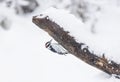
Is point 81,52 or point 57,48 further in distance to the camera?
point 57,48

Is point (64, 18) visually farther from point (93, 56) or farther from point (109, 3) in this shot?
point (109, 3)

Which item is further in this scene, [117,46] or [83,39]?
[117,46]

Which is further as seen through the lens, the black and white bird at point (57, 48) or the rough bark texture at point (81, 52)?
the black and white bird at point (57, 48)

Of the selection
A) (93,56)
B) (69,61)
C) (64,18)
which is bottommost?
(93,56)

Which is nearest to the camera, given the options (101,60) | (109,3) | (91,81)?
(101,60)

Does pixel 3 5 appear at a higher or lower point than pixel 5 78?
higher

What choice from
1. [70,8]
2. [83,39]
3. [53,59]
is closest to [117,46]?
[83,39]

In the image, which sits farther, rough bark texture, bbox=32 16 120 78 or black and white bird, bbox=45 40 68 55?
black and white bird, bbox=45 40 68 55

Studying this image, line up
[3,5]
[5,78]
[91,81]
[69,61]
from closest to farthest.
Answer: [91,81] < [69,61] < [5,78] < [3,5]
